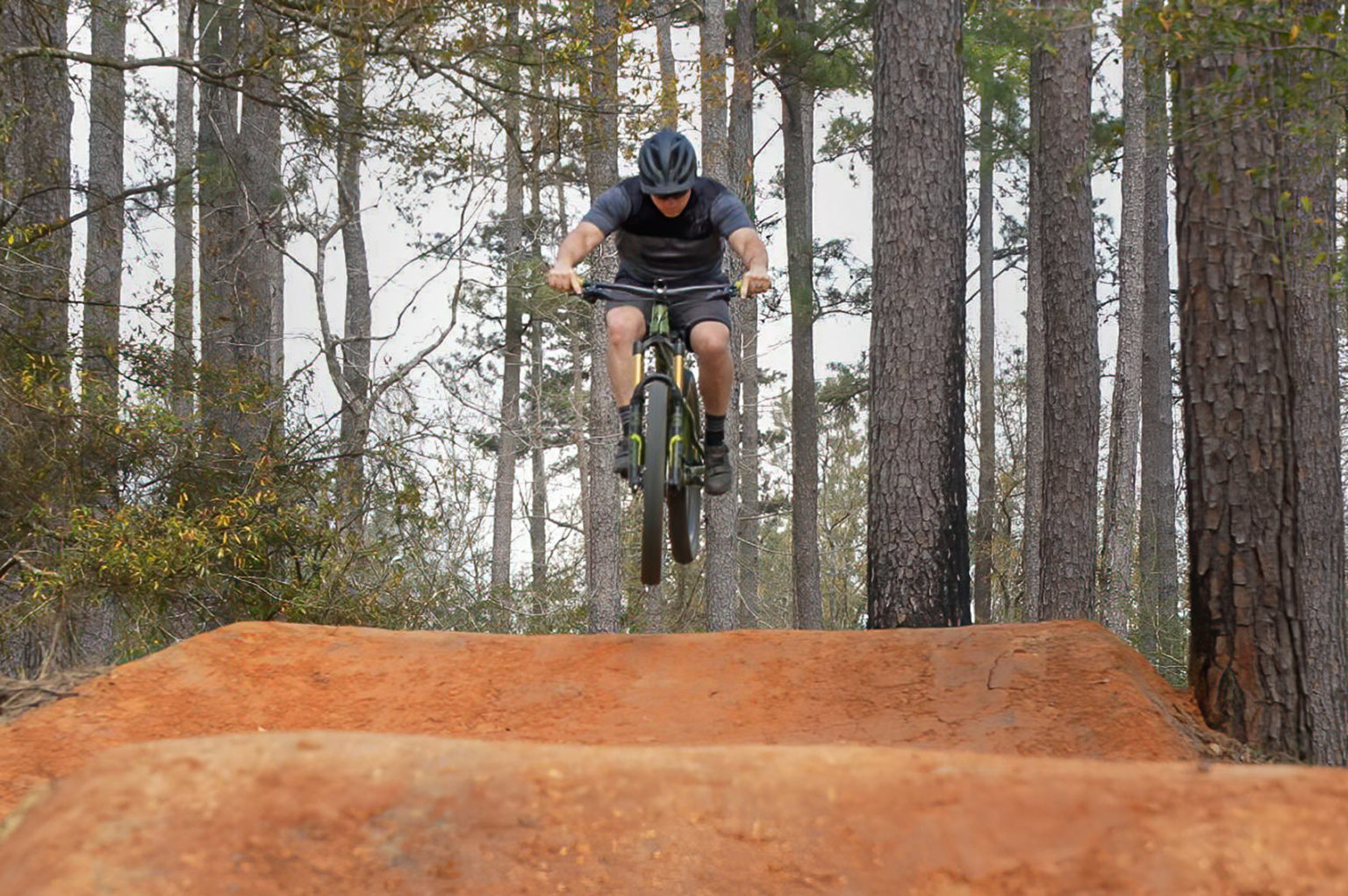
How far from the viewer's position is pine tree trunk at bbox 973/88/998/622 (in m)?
23.0

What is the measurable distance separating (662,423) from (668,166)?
129cm

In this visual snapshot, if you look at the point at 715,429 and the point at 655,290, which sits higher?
the point at 655,290

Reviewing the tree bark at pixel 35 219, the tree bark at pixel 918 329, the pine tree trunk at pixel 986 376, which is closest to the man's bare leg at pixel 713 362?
the tree bark at pixel 918 329

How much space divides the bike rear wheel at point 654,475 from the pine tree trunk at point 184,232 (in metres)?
5.78

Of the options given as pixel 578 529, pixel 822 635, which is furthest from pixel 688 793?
pixel 578 529

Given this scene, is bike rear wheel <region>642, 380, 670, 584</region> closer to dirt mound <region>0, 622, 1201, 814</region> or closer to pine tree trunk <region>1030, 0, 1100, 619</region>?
dirt mound <region>0, 622, 1201, 814</region>

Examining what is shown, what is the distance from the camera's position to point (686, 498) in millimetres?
6359

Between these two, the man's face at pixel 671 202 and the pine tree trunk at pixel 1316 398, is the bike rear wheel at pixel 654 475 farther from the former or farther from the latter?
the pine tree trunk at pixel 1316 398

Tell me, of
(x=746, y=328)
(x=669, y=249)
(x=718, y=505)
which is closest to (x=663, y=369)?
(x=669, y=249)

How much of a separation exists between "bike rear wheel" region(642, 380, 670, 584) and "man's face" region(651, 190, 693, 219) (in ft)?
2.93

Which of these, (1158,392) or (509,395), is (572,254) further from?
(509,395)

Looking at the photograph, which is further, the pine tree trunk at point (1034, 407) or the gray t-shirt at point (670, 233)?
the pine tree trunk at point (1034, 407)

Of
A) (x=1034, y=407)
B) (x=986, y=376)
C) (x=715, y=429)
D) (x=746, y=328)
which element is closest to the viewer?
(x=715, y=429)

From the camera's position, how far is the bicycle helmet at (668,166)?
20.1 feet
